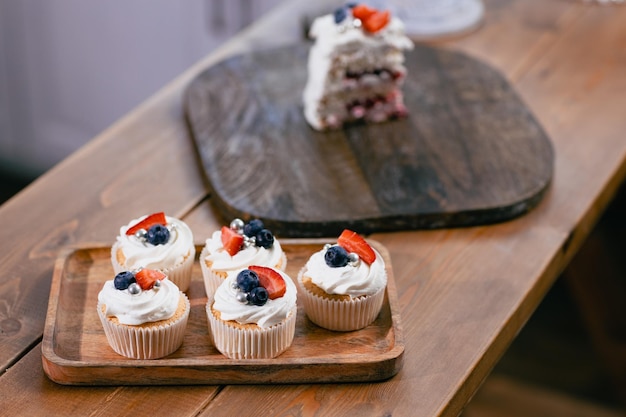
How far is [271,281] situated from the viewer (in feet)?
5.08

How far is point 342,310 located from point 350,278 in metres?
0.05

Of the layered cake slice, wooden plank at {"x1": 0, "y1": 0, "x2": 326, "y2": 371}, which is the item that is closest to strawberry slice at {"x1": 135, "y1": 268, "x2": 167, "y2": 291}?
wooden plank at {"x1": 0, "y1": 0, "x2": 326, "y2": 371}

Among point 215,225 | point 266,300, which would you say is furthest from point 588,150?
point 266,300

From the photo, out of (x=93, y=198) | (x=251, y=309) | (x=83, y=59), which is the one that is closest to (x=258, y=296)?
(x=251, y=309)

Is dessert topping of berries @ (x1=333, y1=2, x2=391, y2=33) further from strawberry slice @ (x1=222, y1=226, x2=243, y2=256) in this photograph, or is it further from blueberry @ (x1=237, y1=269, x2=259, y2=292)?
blueberry @ (x1=237, y1=269, x2=259, y2=292)

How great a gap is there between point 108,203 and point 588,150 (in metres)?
1.12

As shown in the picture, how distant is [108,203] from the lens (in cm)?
204

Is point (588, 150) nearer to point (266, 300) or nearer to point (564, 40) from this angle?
point (564, 40)

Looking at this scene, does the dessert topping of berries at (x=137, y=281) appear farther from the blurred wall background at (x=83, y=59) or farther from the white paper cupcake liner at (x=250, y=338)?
the blurred wall background at (x=83, y=59)

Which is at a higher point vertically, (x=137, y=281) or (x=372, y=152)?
(x=137, y=281)

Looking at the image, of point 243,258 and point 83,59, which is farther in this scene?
point 83,59

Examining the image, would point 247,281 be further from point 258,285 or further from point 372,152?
point 372,152

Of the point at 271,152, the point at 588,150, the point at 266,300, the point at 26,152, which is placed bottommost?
the point at 26,152

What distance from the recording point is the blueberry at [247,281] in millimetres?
1526
